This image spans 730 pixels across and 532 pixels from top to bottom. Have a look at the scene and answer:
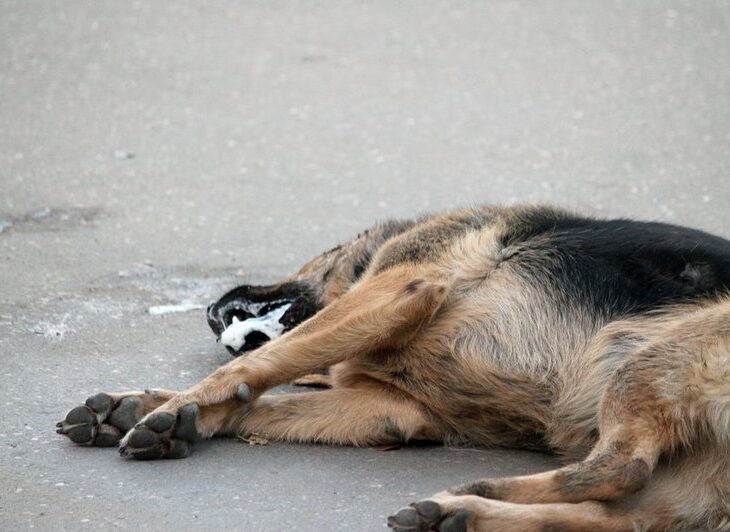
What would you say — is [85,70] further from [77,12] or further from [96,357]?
[96,357]

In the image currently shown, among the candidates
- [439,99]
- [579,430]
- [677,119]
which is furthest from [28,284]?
[677,119]

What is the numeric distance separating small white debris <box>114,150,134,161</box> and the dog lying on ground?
379 cm

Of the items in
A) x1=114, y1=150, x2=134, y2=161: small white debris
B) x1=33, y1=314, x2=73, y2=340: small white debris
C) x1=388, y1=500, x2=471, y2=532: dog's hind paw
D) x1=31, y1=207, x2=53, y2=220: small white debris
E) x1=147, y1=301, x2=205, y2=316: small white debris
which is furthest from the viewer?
x1=114, y1=150, x2=134, y2=161: small white debris

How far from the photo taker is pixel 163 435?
4.26 meters

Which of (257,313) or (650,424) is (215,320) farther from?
(650,424)

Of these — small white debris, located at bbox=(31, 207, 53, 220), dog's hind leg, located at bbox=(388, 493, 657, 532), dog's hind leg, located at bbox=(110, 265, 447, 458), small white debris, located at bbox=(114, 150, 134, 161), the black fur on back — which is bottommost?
dog's hind leg, located at bbox=(388, 493, 657, 532)

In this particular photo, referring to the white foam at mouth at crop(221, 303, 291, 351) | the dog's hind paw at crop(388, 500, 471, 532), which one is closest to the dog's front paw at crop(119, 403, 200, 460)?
the white foam at mouth at crop(221, 303, 291, 351)

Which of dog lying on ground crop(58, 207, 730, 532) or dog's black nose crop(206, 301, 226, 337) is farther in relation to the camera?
dog's black nose crop(206, 301, 226, 337)

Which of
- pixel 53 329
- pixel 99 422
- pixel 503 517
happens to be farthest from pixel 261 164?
pixel 503 517

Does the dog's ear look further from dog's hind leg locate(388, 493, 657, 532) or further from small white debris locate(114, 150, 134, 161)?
small white debris locate(114, 150, 134, 161)

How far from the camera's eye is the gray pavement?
4.23 m

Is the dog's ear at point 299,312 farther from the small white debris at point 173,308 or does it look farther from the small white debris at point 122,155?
the small white debris at point 122,155

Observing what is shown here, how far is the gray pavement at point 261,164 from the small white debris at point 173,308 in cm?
7

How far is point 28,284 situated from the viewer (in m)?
6.21
